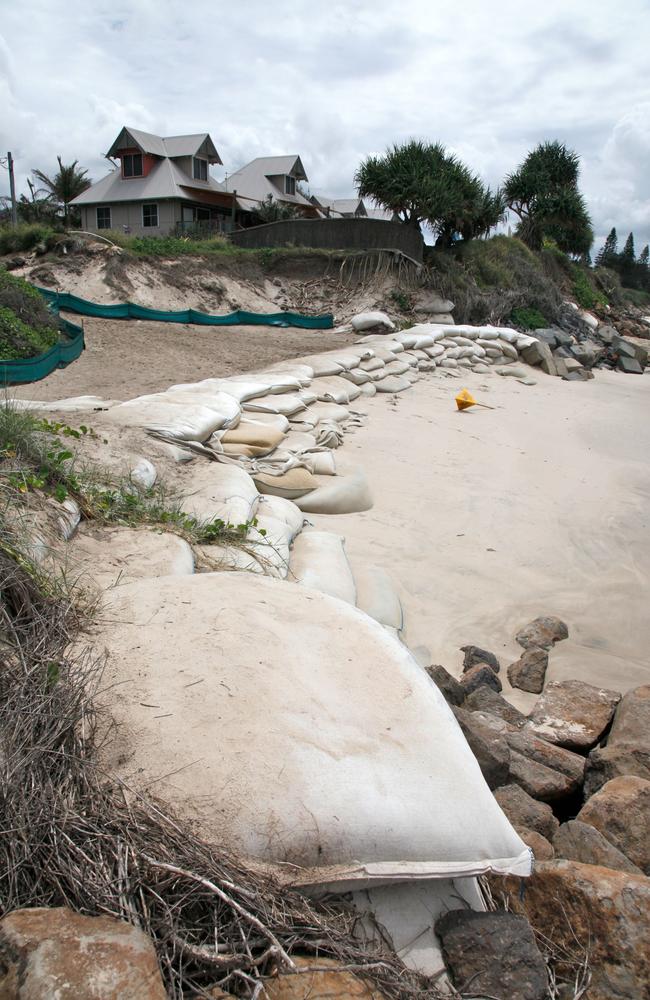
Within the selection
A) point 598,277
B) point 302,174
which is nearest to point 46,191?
point 302,174

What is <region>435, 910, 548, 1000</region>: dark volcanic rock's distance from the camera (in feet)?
5.53

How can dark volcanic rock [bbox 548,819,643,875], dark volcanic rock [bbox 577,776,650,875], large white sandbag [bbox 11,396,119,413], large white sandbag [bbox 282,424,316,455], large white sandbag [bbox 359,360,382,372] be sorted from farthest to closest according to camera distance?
large white sandbag [bbox 359,360,382,372]
large white sandbag [bbox 282,424,316,455]
large white sandbag [bbox 11,396,119,413]
dark volcanic rock [bbox 577,776,650,875]
dark volcanic rock [bbox 548,819,643,875]

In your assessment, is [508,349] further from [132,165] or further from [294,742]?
[132,165]

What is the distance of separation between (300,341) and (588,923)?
39.7 feet

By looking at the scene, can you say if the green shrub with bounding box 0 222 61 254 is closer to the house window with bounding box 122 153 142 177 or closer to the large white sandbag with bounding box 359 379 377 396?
the house window with bounding box 122 153 142 177

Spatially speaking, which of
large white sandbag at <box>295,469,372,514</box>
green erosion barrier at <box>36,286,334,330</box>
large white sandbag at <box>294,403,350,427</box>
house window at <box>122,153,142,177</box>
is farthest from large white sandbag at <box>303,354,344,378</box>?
house window at <box>122,153,142,177</box>

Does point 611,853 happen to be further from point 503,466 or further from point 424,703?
point 503,466

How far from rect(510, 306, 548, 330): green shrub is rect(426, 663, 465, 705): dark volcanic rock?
15.9 metres

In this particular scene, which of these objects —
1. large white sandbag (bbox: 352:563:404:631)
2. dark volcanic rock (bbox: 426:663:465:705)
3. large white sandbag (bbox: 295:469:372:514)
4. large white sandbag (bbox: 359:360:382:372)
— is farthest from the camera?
large white sandbag (bbox: 359:360:382:372)

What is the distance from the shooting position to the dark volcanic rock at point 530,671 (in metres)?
3.79

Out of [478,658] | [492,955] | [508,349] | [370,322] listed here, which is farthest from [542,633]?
[370,322]

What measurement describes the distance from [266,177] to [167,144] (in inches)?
167

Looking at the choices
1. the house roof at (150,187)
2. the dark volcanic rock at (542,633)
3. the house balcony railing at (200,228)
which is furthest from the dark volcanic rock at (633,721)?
the house roof at (150,187)

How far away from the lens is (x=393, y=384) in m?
10.1
